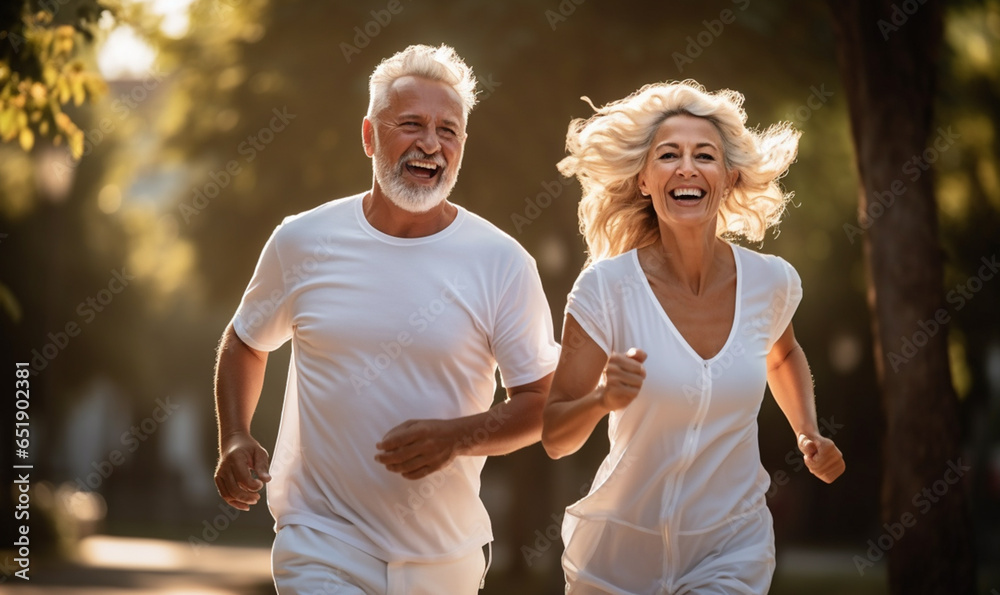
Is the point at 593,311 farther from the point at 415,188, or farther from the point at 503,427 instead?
the point at 415,188

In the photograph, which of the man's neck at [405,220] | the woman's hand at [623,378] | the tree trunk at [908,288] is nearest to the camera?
the woman's hand at [623,378]

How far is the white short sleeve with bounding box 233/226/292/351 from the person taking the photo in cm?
529

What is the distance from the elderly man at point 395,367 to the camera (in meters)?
4.88

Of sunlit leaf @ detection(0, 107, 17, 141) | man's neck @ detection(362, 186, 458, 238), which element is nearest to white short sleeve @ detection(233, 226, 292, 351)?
man's neck @ detection(362, 186, 458, 238)

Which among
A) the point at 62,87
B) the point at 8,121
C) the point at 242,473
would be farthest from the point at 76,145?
the point at 242,473

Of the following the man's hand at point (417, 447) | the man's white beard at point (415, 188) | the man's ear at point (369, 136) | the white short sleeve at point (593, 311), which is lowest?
the man's hand at point (417, 447)

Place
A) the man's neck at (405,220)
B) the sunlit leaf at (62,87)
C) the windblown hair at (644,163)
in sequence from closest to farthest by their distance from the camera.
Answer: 1. the windblown hair at (644,163)
2. the man's neck at (405,220)
3. the sunlit leaf at (62,87)

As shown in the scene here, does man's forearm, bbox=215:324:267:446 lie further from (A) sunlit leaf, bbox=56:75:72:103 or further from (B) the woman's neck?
(A) sunlit leaf, bbox=56:75:72:103

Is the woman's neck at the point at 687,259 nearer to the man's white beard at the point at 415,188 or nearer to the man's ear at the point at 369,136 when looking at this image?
the man's white beard at the point at 415,188

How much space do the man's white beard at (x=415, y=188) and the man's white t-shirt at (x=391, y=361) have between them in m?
0.15

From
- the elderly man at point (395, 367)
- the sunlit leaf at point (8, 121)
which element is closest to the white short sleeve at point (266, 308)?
the elderly man at point (395, 367)

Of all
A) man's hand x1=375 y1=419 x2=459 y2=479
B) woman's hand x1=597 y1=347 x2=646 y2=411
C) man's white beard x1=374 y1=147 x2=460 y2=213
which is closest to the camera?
woman's hand x1=597 y1=347 x2=646 y2=411

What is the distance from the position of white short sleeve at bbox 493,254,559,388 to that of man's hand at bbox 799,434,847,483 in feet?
3.30

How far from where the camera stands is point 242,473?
488 centimetres
